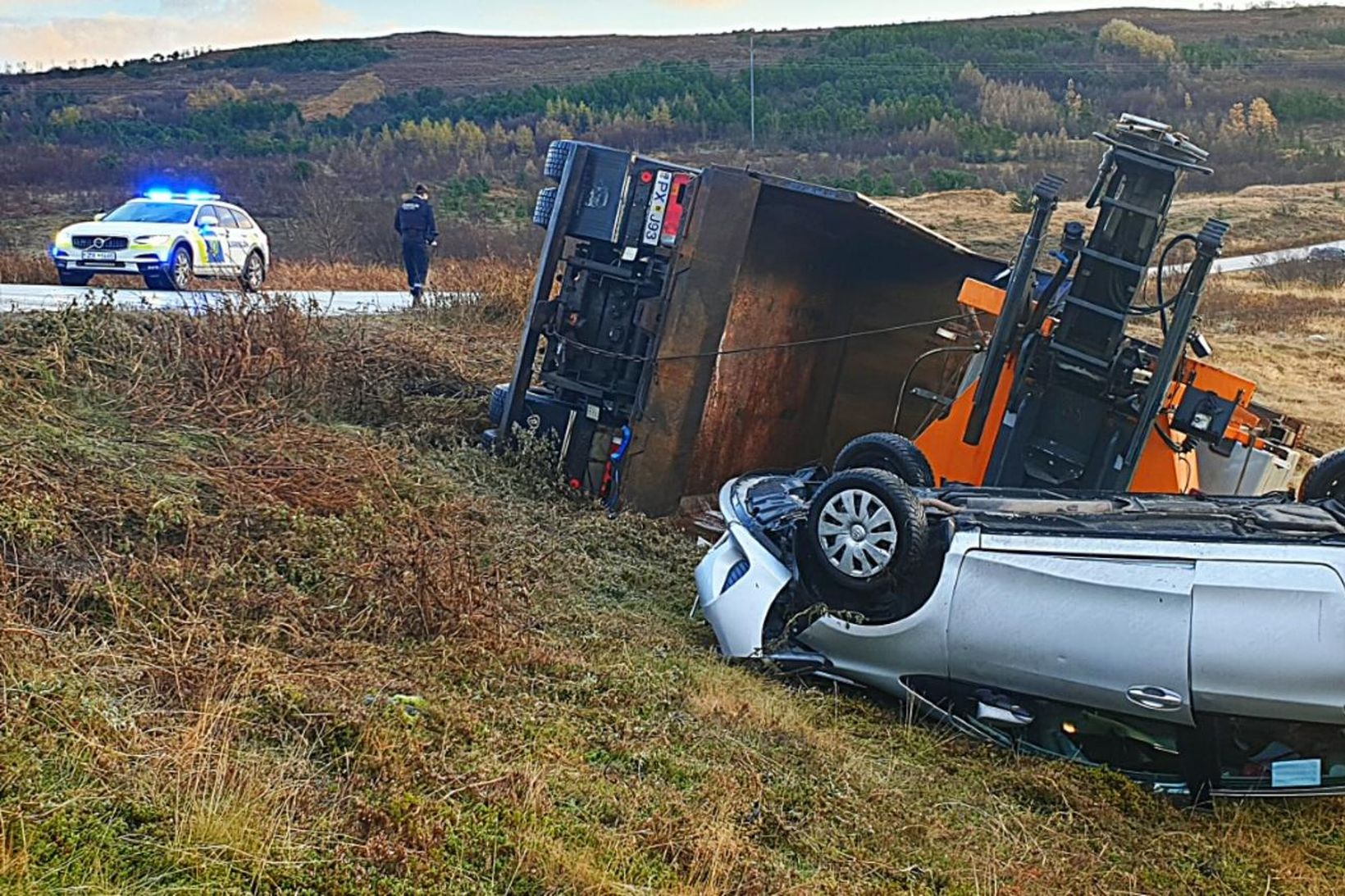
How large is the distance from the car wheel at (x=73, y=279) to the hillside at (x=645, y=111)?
1021 cm

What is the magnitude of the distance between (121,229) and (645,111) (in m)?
37.0

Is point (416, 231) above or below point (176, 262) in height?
above

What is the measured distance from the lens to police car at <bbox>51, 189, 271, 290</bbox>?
1456cm

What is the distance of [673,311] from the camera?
23.5ft

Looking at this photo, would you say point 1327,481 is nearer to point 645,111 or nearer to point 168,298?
point 168,298

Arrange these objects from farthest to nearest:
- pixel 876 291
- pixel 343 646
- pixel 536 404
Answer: pixel 876 291 < pixel 536 404 < pixel 343 646

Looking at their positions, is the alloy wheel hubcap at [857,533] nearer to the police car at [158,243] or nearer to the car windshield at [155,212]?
the police car at [158,243]

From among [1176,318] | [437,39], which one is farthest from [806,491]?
[437,39]

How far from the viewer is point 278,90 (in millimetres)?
56375

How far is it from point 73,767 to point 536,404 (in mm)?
4845

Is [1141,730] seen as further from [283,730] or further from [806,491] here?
[283,730]

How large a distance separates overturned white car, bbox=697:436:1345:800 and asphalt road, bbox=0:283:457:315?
508 cm

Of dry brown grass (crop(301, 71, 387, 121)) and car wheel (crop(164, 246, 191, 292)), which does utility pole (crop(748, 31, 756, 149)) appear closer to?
dry brown grass (crop(301, 71, 387, 121))

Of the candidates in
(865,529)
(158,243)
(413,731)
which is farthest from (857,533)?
(158,243)
